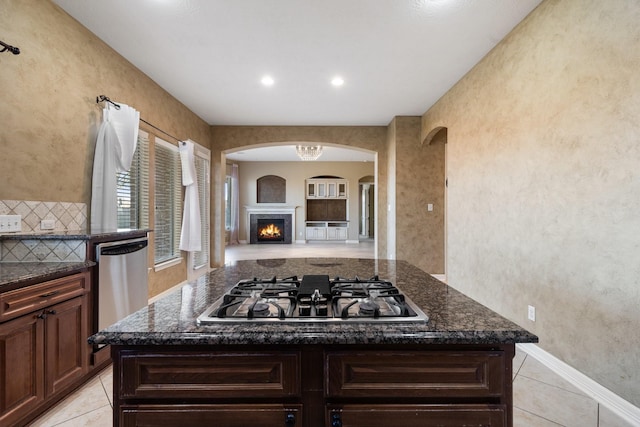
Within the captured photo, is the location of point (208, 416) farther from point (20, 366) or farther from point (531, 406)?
point (531, 406)

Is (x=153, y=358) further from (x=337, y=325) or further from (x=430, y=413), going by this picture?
(x=430, y=413)

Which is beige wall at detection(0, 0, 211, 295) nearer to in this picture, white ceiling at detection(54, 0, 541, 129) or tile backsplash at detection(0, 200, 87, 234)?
tile backsplash at detection(0, 200, 87, 234)

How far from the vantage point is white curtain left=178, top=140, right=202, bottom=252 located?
4621mm

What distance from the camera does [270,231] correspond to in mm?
10570

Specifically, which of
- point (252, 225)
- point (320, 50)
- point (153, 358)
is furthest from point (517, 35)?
point (252, 225)

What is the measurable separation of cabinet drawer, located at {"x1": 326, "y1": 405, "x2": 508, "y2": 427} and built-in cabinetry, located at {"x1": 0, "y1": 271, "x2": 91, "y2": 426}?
5.57ft

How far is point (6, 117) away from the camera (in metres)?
2.07

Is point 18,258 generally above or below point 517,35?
below

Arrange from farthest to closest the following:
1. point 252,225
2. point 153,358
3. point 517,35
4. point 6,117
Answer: point 252,225 → point 517,35 → point 6,117 → point 153,358

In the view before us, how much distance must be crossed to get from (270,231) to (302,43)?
805cm

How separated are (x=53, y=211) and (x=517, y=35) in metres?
4.02

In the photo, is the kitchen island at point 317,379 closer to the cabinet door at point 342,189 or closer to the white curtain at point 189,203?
the white curtain at point 189,203

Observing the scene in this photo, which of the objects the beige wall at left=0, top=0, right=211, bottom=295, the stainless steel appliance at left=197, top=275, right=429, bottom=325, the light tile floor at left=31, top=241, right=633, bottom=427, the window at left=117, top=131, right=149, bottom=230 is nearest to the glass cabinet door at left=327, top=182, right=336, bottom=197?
the window at left=117, top=131, right=149, bottom=230

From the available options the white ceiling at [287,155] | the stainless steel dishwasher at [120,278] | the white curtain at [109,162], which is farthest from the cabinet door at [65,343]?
the white ceiling at [287,155]
